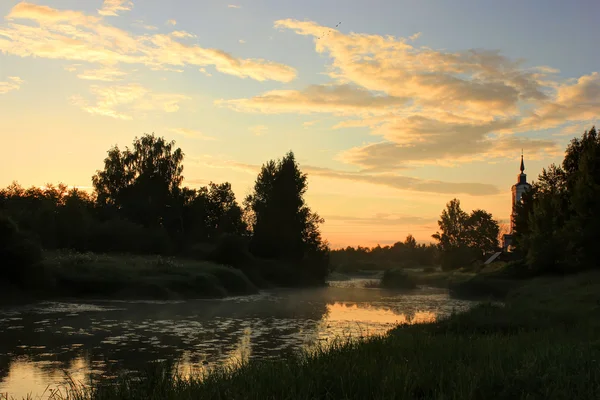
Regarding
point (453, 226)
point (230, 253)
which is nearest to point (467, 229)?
point (453, 226)

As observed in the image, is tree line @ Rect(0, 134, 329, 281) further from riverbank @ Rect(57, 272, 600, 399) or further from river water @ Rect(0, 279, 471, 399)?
riverbank @ Rect(57, 272, 600, 399)

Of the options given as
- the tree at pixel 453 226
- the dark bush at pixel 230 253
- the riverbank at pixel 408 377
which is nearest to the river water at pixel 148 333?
the riverbank at pixel 408 377

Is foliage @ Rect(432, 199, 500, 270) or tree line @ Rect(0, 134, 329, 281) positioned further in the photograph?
foliage @ Rect(432, 199, 500, 270)

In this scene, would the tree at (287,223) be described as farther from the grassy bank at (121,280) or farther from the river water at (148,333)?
the river water at (148,333)

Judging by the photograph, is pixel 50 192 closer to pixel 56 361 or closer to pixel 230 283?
pixel 230 283

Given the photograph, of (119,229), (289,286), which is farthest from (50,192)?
(289,286)

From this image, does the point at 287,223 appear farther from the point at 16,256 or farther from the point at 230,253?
the point at 16,256

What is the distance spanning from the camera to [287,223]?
7256cm

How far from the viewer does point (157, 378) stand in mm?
9234

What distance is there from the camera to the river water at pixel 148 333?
15398 mm

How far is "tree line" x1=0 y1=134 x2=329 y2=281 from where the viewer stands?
6328 centimetres

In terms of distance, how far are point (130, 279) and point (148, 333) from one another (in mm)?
18908

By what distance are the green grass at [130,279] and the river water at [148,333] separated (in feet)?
9.57

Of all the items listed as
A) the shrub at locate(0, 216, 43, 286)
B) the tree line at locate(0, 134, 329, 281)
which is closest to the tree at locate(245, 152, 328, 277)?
the tree line at locate(0, 134, 329, 281)
